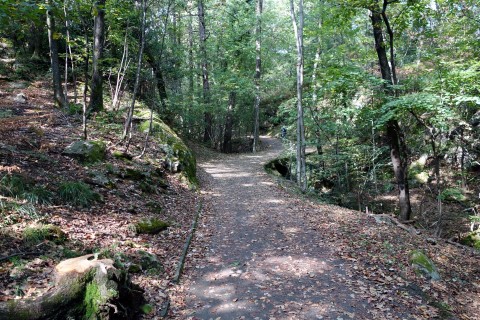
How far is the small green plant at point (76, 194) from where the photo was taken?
627 cm

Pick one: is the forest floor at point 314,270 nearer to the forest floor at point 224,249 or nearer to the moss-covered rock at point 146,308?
the forest floor at point 224,249

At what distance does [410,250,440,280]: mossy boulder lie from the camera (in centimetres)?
612

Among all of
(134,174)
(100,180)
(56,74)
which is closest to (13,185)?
(100,180)

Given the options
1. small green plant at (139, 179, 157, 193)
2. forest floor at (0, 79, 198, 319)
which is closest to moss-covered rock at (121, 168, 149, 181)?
forest floor at (0, 79, 198, 319)

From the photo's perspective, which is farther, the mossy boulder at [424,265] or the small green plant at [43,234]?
the mossy boulder at [424,265]

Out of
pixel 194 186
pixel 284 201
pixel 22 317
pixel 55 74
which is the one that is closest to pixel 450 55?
pixel 284 201

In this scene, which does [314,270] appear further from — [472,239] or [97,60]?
[97,60]

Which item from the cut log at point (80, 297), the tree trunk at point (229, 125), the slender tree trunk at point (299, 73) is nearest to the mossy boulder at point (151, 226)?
the cut log at point (80, 297)

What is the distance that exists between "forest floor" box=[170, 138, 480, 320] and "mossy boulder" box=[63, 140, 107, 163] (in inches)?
142

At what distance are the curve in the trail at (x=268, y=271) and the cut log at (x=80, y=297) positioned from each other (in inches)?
56.1

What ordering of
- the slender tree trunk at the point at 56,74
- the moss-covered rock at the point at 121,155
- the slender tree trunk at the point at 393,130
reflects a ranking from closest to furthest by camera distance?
the moss-covered rock at the point at 121,155 → the slender tree trunk at the point at 393,130 → the slender tree trunk at the point at 56,74

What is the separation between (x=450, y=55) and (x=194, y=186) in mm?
11783

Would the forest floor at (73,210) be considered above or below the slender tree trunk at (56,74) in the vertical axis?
below

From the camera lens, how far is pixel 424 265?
20.6 ft
